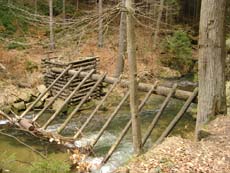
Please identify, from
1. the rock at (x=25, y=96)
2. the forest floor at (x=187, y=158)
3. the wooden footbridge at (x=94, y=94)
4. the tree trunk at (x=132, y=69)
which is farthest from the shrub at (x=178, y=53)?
the forest floor at (x=187, y=158)

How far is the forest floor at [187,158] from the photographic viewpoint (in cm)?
594

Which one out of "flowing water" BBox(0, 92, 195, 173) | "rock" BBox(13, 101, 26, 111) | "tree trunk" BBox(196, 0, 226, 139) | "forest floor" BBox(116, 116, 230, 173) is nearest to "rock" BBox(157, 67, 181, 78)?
"flowing water" BBox(0, 92, 195, 173)

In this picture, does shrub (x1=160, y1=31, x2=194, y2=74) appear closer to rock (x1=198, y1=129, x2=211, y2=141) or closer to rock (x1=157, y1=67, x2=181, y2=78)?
rock (x1=157, y1=67, x2=181, y2=78)

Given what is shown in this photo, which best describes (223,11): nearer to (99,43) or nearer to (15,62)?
(15,62)

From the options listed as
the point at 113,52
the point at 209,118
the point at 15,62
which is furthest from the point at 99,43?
the point at 209,118

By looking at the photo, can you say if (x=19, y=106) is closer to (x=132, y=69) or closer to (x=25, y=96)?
(x=25, y=96)

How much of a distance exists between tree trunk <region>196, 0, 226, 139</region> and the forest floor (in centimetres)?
86

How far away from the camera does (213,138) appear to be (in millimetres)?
7492

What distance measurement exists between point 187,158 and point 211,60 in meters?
2.98

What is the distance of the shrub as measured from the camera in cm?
2423

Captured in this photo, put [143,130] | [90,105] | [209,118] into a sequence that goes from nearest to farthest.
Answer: [209,118]
[143,130]
[90,105]

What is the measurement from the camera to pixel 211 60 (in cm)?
834

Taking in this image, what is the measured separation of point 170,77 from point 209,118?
15240mm

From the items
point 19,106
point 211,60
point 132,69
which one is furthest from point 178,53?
point 132,69
